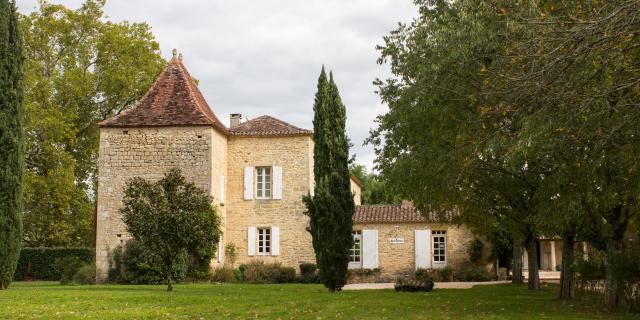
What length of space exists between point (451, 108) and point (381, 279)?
1654 cm

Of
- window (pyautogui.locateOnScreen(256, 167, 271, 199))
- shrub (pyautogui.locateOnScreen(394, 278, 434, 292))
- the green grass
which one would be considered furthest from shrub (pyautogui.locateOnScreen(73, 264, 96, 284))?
shrub (pyautogui.locateOnScreen(394, 278, 434, 292))

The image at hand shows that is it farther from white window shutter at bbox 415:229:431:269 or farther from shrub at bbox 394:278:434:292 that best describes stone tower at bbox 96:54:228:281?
shrub at bbox 394:278:434:292

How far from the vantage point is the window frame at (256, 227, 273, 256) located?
28531mm

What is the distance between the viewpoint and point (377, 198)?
50719 mm

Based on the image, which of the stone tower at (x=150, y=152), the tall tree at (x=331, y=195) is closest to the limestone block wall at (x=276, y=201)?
the stone tower at (x=150, y=152)

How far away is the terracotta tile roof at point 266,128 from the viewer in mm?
28761

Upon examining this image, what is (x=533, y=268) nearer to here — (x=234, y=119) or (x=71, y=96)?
(x=234, y=119)

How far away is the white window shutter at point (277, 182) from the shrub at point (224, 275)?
3553mm

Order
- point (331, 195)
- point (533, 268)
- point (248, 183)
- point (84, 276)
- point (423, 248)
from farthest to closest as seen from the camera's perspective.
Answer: point (248, 183)
point (423, 248)
point (84, 276)
point (533, 268)
point (331, 195)

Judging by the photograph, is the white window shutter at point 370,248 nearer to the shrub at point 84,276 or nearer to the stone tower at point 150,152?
the stone tower at point 150,152

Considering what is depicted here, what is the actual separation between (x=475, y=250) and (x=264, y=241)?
321 inches

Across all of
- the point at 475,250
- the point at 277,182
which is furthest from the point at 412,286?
the point at 277,182

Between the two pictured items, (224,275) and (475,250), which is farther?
(475,250)

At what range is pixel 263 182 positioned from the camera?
29.0 meters
